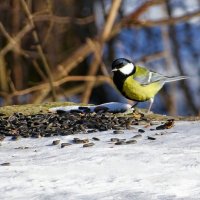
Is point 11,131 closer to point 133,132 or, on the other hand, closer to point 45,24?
point 133,132

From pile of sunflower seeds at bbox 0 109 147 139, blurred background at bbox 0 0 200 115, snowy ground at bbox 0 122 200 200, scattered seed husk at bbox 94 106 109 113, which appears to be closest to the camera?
snowy ground at bbox 0 122 200 200

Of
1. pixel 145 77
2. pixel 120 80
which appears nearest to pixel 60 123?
pixel 120 80

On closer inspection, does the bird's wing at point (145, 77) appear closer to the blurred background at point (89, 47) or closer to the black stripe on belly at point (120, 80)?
the black stripe on belly at point (120, 80)

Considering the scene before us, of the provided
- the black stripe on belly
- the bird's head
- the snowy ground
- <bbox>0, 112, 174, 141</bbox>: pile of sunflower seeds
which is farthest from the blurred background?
the snowy ground

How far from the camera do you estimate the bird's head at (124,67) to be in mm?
5947

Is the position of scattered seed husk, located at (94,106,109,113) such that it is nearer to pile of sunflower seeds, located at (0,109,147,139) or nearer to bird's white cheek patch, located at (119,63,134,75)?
pile of sunflower seeds, located at (0,109,147,139)

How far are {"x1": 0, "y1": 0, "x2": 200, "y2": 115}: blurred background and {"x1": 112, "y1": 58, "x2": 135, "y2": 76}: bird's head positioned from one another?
5.38ft

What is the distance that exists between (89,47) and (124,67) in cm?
257

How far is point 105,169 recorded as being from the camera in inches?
154

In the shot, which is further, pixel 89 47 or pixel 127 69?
pixel 89 47

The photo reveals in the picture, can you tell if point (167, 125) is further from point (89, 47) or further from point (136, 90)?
point (89, 47)

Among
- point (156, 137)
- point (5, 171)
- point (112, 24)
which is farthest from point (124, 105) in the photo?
point (112, 24)

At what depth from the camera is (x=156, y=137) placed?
456cm

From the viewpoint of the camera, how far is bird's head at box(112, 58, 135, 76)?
5.95 metres
